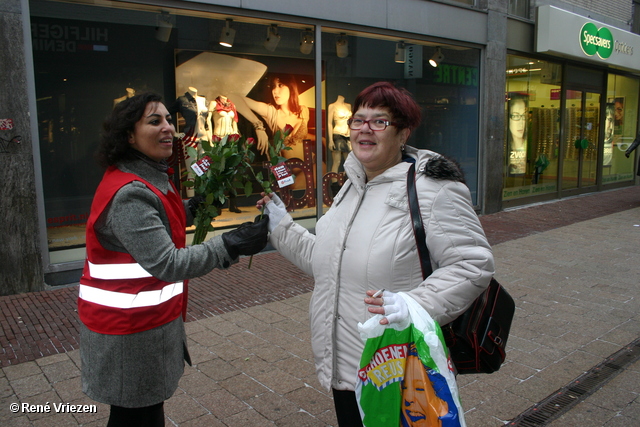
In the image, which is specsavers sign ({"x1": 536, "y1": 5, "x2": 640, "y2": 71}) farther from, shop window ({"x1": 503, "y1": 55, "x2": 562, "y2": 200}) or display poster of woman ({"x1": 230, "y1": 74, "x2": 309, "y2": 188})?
display poster of woman ({"x1": 230, "y1": 74, "x2": 309, "y2": 188})

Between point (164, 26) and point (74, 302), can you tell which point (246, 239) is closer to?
point (74, 302)

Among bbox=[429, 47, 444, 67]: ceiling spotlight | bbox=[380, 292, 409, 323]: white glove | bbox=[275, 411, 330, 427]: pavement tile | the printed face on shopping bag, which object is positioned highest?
bbox=[429, 47, 444, 67]: ceiling spotlight

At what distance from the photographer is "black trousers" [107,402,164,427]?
235cm

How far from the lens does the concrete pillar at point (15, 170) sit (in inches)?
230

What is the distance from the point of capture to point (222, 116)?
8539mm

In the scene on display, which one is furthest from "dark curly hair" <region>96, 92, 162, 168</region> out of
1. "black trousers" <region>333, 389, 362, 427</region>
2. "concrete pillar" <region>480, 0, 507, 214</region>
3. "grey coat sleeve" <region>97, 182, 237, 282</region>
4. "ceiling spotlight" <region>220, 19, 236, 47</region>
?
"concrete pillar" <region>480, 0, 507, 214</region>

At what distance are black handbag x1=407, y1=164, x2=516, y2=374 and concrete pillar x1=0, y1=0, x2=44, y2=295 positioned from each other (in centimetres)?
520

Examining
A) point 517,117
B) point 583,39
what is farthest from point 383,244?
point 583,39

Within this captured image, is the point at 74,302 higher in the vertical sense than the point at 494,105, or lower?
lower

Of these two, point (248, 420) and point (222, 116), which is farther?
point (222, 116)

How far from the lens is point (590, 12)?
46.9 feet

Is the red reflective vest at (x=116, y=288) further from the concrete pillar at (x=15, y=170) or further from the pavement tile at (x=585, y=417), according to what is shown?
the concrete pillar at (x=15, y=170)

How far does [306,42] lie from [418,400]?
7.69 metres

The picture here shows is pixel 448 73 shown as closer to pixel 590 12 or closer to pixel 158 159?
pixel 590 12
